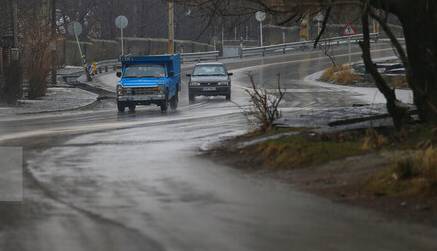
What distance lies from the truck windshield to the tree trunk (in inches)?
775

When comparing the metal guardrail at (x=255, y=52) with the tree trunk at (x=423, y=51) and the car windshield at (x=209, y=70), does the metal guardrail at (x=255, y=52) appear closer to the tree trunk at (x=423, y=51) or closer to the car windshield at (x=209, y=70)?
the car windshield at (x=209, y=70)

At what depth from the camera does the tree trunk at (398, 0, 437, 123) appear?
13.1m

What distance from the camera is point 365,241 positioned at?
7598 mm

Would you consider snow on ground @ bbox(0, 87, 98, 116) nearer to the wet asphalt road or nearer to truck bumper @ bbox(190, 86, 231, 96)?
truck bumper @ bbox(190, 86, 231, 96)

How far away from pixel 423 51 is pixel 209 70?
2608cm

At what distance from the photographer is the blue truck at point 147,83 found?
3123cm

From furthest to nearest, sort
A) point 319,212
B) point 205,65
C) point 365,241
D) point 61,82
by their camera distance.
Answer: point 61,82, point 205,65, point 319,212, point 365,241

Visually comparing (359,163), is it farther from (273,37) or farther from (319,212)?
(273,37)

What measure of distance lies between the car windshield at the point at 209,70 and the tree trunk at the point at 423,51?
25.2m

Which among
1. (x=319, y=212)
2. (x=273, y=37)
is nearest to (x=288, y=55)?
(x=273, y=37)

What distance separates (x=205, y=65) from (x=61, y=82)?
1419cm

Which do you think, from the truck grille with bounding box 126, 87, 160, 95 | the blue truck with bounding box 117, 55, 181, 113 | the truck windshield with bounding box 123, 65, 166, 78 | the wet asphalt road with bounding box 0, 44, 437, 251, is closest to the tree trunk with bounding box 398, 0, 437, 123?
the wet asphalt road with bounding box 0, 44, 437, 251

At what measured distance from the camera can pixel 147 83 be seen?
103 ft

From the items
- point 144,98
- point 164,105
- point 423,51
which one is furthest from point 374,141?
point 144,98
